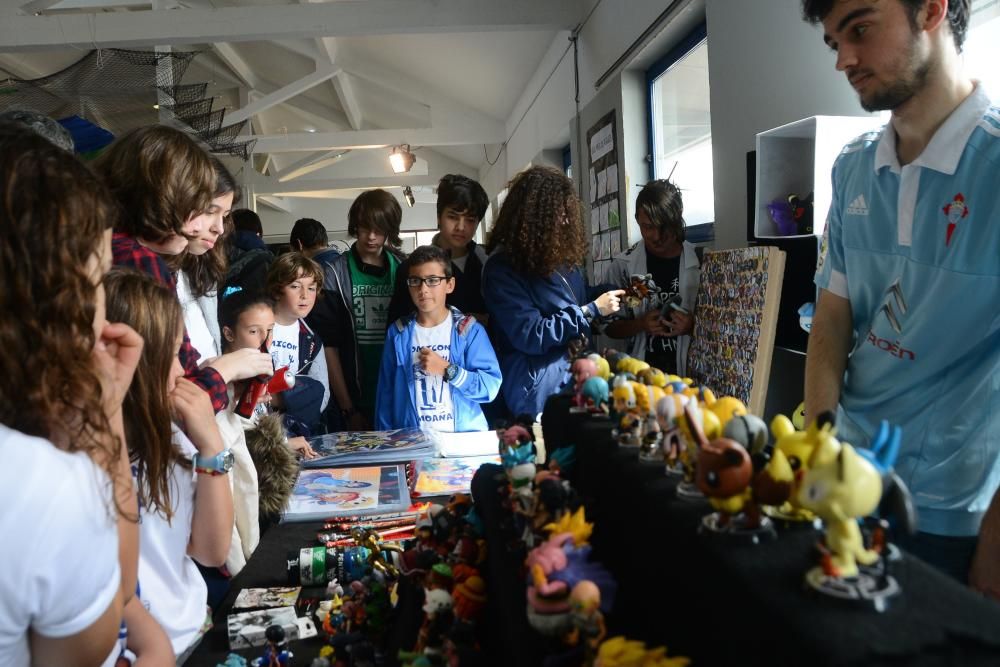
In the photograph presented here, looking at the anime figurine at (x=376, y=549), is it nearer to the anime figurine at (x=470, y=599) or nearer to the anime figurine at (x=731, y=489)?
the anime figurine at (x=470, y=599)

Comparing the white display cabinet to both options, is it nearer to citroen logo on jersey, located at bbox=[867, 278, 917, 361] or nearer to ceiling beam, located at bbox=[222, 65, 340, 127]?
citroen logo on jersey, located at bbox=[867, 278, 917, 361]

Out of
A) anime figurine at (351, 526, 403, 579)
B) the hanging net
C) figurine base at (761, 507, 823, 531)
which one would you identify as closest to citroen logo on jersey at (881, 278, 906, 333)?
figurine base at (761, 507, 823, 531)

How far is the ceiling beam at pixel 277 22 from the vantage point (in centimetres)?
498

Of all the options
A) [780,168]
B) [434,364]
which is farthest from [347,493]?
[780,168]

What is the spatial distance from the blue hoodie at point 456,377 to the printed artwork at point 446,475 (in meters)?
0.52

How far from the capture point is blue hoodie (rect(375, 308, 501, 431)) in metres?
2.58

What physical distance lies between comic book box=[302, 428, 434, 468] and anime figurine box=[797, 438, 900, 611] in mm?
1599

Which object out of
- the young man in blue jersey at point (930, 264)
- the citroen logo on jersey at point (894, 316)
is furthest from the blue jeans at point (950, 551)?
the citroen logo on jersey at point (894, 316)

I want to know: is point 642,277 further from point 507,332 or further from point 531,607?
point 531,607

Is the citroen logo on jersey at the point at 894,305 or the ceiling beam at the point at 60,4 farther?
the ceiling beam at the point at 60,4

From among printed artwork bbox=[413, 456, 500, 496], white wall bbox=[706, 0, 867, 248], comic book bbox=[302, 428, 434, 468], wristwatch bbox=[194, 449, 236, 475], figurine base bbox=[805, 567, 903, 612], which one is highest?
white wall bbox=[706, 0, 867, 248]

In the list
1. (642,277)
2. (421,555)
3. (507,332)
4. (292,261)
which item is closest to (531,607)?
(421,555)

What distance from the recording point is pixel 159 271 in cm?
152

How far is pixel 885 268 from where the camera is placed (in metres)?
1.22
